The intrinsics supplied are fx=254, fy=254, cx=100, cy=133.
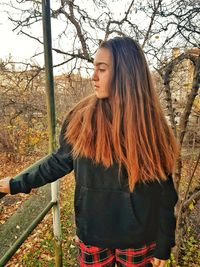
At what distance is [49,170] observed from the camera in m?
1.26

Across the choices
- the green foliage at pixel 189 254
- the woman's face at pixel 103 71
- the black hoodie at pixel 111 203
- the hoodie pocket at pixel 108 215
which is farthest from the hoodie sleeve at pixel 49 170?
the green foliage at pixel 189 254

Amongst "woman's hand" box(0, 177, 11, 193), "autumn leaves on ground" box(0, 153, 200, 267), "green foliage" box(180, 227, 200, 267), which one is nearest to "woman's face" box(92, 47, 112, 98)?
"woman's hand" box(0, 177, 11, 193)

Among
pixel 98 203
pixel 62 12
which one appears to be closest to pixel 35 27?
pixel 62 12

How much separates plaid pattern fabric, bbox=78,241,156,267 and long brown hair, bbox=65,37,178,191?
384 millimetres

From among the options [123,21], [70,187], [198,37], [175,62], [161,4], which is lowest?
[70,187]

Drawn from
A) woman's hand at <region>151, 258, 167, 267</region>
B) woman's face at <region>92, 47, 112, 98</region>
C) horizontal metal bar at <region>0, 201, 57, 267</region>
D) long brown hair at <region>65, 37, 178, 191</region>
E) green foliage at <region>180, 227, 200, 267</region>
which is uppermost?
woman's face at <region>92, 47, 112, 98</region>

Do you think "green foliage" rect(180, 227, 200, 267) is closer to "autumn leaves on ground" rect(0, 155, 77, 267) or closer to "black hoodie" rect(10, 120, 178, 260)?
"autumn leaves on ground" rect(0, 155, 77, 267)

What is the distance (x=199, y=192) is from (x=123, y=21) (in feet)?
10.8

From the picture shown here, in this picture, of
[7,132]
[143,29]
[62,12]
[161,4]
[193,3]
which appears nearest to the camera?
[193,3]

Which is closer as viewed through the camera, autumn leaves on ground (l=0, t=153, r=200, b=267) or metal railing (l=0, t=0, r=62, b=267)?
metal railing (l=0, t=0, r=62, b=267)

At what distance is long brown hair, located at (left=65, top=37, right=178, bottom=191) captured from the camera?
1.15 metres

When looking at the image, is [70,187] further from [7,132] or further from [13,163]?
[7,132]

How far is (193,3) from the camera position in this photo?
2.38 meters

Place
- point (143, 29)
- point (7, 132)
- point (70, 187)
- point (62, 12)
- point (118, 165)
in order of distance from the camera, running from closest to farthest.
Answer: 1. point (118, 165)
2. point (143, 29)
3. point (62, 12)
4. point (70, 187)
5. point (7, 132)
